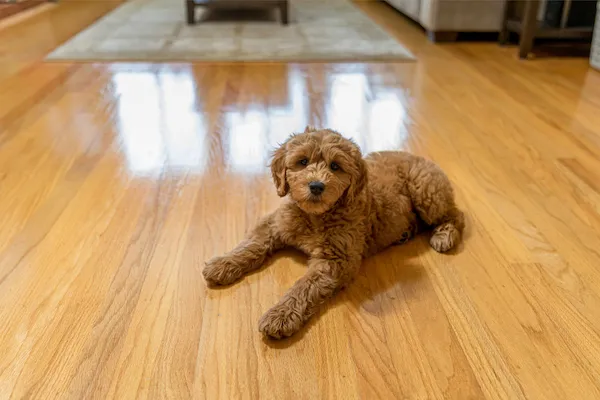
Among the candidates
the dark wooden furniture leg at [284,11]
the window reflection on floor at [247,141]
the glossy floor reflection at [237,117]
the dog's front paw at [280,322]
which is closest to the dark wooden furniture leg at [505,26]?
the glossy floor reflection at [237,117]

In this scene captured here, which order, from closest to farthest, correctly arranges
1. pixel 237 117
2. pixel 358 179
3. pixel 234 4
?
pixel 358 179
pixel 237 117
pixel 234 4

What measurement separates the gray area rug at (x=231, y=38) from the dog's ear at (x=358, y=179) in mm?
2438

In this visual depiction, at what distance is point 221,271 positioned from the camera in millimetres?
1388

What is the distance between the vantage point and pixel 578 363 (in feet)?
3.82

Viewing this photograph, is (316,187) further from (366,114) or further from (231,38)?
(231,38)

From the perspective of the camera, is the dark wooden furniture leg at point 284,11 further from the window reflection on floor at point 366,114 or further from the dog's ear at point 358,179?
the dog's ear at point 358,179

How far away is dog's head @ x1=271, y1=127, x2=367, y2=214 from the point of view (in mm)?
1292

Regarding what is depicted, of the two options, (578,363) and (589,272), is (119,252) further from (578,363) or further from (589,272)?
(589,272)

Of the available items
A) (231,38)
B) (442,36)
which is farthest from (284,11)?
(442,36)

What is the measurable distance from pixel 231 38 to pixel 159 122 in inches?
72.3

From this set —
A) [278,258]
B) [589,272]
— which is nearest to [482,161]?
[589,272]

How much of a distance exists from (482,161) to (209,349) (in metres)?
Result: 1.42

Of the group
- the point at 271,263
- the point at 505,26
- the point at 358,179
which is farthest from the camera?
the point at 505,26

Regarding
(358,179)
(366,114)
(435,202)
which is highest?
(358,179)
